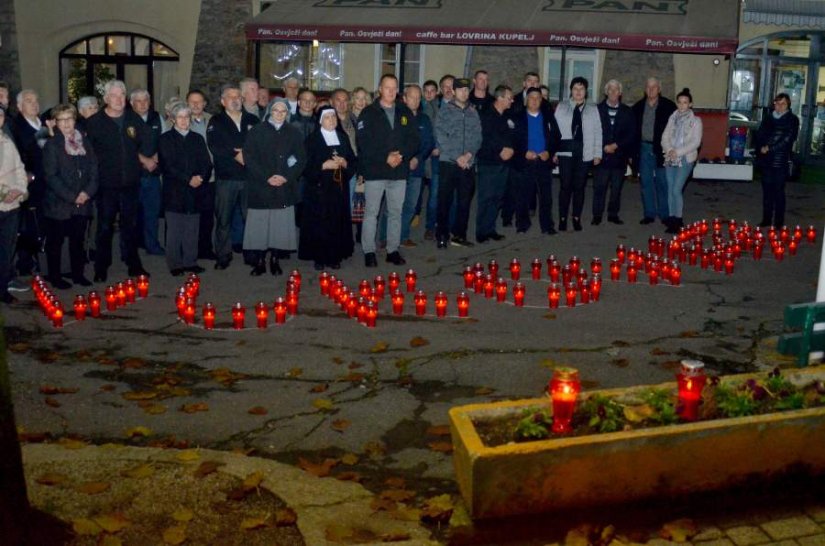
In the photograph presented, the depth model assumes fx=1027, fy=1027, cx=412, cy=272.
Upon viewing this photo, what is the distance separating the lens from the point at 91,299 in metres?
9.66

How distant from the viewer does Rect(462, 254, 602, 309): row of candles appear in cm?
1034

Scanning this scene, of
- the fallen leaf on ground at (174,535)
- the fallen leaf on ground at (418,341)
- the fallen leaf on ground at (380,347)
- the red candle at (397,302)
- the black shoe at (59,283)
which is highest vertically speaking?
the red candle at (397,302)

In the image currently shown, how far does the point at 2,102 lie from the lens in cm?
1119

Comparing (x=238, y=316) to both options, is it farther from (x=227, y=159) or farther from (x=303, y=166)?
(x=227, y=159)

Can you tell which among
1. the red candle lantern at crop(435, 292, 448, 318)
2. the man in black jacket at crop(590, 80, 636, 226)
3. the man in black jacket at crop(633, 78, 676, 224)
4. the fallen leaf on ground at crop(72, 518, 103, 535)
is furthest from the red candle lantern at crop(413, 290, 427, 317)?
the man in black jacket at crop(633, 78, 676, 224)

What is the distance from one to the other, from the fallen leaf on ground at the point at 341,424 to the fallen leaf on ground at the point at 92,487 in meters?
1.60

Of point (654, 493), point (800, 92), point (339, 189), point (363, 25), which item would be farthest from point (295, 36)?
point (654, 493)

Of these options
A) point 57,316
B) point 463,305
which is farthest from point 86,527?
point 463,305

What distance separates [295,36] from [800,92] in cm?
1284

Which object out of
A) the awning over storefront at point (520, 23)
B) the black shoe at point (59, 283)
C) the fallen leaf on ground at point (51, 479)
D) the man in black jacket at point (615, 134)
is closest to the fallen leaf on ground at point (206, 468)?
the fallen leaf on ground at point (51, 479)

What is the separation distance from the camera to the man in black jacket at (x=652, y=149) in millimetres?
15352

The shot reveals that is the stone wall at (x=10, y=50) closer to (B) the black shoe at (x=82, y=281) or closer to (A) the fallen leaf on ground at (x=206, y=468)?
(B) the black shoe at (x=82, y=281)

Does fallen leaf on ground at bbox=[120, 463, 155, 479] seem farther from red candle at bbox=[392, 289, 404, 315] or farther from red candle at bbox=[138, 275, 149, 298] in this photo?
red candle at bbox=[138, 275, 149, 298]

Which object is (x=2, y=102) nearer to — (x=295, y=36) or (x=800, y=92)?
(x=295, y=36)
